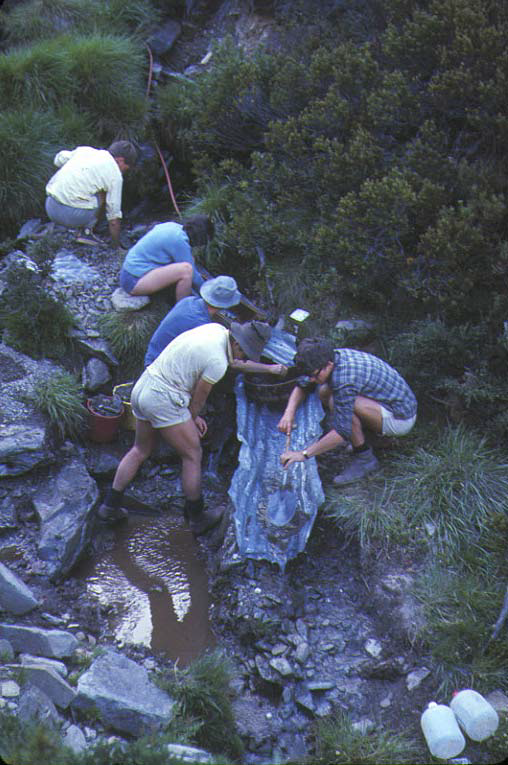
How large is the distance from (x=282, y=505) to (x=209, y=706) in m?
1.64

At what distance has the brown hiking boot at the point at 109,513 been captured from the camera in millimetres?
6430

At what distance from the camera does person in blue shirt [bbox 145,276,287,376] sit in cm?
619

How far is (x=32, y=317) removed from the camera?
23.2ft

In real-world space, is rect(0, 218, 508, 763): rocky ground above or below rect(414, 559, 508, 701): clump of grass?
below

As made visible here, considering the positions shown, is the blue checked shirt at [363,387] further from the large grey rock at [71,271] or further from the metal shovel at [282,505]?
the large grey rock at [71,271]

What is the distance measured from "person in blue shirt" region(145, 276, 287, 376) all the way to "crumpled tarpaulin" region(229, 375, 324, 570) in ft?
1.50

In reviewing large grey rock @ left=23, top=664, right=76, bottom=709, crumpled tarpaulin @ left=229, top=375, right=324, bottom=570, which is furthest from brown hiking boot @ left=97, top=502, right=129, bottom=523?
large grey rock @ left=23, top=664, right=76, bottom=709

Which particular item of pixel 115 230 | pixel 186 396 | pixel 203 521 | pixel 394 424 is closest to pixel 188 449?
pixel 186 396

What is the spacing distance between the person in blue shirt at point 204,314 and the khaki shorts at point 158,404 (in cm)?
58

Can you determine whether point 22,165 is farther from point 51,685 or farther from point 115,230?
point 51,685

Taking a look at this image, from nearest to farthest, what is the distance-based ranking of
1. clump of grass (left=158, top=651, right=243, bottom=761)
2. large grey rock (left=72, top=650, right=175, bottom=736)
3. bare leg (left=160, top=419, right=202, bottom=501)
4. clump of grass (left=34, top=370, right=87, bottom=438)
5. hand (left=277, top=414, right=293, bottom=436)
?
large grey rock (left=72, top=650, right=175, bottom=736) → clump of grass (left=158, top=651, right=243, bottom=761) → bare leg (left=160, top=419, right=202, bottom=501) → hand (left=277, top=414, right=293, bottom=436) → clump of grass (left=34, top=370, right=87, bottom=438)

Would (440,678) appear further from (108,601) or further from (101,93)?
(101,93)

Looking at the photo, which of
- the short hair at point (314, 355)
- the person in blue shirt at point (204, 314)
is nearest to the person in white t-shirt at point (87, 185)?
the person in blue shirt at point (204, 314)

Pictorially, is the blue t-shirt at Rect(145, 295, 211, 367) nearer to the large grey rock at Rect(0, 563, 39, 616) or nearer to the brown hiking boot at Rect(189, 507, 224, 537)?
the brown hiking boot at Rect(189, 507, 224, 537)
